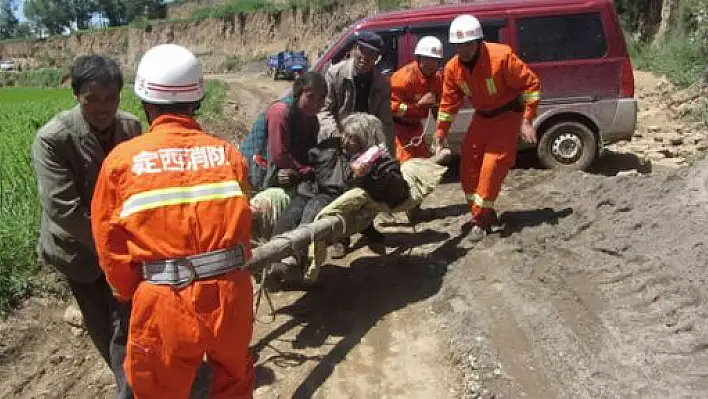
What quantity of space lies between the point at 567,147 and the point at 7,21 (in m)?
116

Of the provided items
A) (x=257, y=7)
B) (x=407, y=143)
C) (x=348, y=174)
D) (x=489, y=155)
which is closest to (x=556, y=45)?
(x=407, y=143)

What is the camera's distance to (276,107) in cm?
493

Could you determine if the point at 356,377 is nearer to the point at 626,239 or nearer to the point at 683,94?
the point at 626,239

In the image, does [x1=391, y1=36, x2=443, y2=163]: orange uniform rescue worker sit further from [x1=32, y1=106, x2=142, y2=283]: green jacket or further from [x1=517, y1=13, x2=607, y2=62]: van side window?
[x1=32, y1=106, x2=142, y2=283]: green jacket

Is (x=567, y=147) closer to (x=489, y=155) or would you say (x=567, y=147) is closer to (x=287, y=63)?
(x=489, y=155)

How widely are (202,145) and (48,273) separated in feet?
10.1

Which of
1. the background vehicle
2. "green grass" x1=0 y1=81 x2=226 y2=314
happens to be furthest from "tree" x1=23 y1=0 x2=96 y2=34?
"green grass" x1=0 y1=81 x2=226 y2=314

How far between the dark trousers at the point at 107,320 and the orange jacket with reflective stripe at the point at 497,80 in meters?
3.36

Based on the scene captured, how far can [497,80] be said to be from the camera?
215 inches

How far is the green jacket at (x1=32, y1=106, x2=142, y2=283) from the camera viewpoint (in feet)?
10.3

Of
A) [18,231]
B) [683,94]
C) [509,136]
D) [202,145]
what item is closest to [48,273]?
[18,231]

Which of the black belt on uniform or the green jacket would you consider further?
the black belt on uniform

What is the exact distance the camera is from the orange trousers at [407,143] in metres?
6.58

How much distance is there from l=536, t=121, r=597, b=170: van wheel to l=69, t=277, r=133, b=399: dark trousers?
19.7 feet
